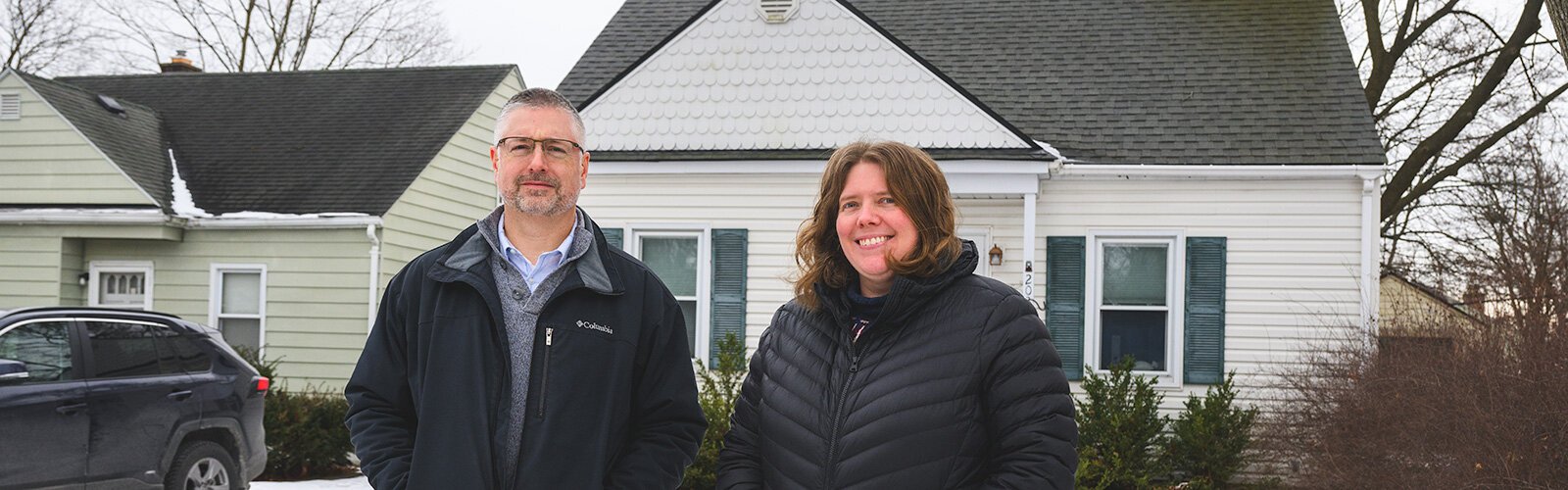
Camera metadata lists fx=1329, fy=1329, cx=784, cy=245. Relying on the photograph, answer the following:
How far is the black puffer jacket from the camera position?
2.79 meters

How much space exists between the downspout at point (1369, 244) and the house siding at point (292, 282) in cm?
1001

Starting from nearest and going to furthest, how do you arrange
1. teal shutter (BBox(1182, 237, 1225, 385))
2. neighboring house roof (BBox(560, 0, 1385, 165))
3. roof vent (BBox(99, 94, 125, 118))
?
teal shutter (BBox(1182, 237, 1225, 385)) → neighboring house roof (BBox(560, 0, 1385, 165)) → roof vent (BBox(99, 94, 125, 118))

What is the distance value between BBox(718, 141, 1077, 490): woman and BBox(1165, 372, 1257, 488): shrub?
320 inches

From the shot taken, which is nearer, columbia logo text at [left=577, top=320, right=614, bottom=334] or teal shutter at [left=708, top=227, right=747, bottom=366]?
columbia logo text at [left=577, top=320, right=614, bottom=334]

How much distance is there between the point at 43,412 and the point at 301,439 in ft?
13.1

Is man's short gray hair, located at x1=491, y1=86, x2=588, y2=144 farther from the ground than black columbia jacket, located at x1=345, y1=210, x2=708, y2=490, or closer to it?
farther from the ground

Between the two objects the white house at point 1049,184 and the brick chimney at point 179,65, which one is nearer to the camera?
the white house at point 1049,184

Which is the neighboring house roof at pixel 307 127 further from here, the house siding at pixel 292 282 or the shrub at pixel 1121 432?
the shrub at pixel 1121 432

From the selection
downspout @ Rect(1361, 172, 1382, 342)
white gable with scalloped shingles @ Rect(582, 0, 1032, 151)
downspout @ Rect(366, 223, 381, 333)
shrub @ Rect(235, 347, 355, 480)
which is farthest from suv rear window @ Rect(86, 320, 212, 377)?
downspout @ Rect(1361, 172, 1382, 342)

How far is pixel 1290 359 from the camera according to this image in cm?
1183

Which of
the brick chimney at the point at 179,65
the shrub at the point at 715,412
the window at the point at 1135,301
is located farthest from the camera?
the brick chimney at the point at 179,65

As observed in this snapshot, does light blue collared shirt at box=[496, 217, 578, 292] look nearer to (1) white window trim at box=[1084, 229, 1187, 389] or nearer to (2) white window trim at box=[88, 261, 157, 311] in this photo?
(1) white window trim at box=[1084, 229, 1187, 389]

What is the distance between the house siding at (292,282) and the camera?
14.6 meters

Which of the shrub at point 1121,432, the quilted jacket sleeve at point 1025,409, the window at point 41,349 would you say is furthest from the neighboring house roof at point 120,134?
the quilted jacket sleeve at point 1025,409
